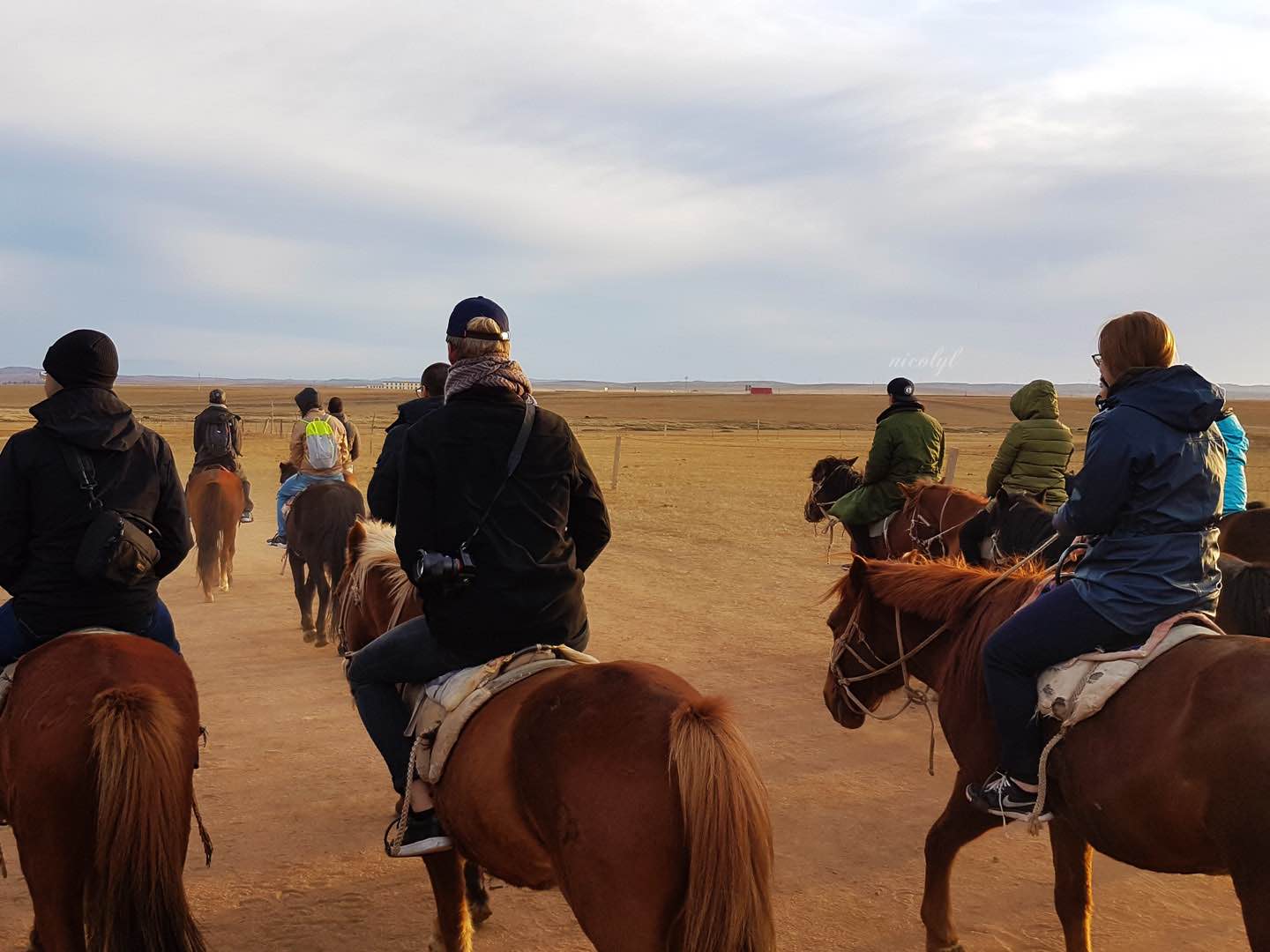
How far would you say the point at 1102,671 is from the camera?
3604 millimetres

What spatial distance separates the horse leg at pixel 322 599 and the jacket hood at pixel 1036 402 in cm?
675

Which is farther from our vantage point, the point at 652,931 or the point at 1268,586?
the point at 1268,586

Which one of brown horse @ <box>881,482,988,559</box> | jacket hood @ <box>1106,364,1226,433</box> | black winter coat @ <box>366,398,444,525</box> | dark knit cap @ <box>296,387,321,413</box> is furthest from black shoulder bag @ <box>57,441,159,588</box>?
dark knit cap @ <box>296,387,321,413</box>

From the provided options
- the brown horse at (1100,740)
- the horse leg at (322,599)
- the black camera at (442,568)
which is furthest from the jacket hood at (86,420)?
the horse leg at (322,599)

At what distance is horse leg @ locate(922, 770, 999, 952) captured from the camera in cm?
431

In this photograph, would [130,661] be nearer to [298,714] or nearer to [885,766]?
[298,714]

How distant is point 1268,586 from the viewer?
5473mm

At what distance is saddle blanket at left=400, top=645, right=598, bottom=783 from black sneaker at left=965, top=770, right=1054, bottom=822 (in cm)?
173

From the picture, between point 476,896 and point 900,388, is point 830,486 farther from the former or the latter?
point 476,896

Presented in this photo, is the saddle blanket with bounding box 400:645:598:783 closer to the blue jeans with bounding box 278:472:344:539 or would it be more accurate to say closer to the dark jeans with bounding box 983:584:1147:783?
the dark jeans with bounding box 983:584:1147:783

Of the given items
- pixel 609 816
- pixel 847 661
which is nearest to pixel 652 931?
pixel 609 816

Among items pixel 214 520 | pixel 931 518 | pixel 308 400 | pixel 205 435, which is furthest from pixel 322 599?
pixel 931 518

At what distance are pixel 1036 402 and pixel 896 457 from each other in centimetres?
138

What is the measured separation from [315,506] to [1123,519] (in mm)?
8395
